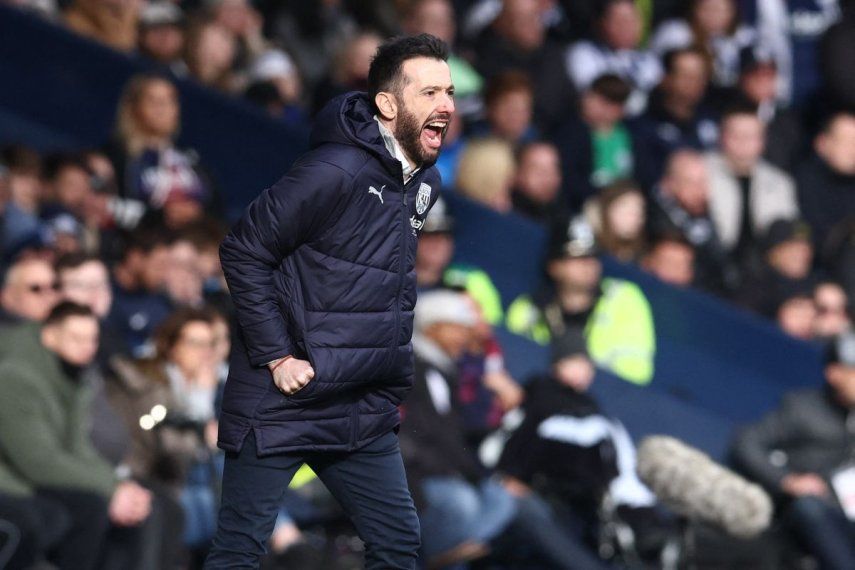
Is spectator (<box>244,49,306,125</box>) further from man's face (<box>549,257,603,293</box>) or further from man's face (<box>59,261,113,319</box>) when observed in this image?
man's face (<box>59,261,113,319</box>)

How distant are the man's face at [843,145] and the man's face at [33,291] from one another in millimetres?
5830

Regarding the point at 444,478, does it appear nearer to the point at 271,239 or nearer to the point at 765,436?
the point at 765,436

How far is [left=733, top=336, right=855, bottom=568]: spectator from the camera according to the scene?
923 cm

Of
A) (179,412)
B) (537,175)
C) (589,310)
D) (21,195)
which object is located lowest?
(589,310)

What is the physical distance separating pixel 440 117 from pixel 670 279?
592cm

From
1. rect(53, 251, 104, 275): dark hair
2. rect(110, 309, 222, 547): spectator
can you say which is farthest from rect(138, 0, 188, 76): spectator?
rect(110, 309, 222, 547): spectator

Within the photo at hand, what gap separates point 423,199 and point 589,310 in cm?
496

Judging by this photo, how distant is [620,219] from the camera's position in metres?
10.7

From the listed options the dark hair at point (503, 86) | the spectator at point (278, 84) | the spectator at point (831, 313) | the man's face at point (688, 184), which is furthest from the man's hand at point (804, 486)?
the spectator at point (278, 84)

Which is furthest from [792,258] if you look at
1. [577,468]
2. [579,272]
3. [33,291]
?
[33,291]

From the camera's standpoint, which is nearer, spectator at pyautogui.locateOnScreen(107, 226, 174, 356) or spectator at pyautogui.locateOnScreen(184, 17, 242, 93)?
spectator at pyautogui.locateOnScreen(107, 226, 174, 356)

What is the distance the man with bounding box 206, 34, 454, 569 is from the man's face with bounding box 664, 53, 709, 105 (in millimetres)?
7244

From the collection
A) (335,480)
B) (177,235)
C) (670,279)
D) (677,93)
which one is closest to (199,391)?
(177,235)

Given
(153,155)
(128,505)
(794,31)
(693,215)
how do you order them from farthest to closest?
(794,31) → (693,215) → (153,155) → (128,505)
